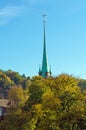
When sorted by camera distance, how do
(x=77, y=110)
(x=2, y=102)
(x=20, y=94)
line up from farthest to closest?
(x=20, y=94) → (x=2, y=102) → (x=77, y=110)

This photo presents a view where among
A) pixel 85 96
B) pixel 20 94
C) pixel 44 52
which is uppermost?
A: pixel 44 52

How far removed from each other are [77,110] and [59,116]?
2.76m

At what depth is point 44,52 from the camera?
136250mm

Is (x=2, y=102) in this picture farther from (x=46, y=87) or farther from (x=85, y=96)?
(x=85, y=96)

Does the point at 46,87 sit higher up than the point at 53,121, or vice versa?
the point at 46,87

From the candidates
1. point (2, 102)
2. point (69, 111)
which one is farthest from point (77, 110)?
point (2, 102)

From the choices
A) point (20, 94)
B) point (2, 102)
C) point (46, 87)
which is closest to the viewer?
point (46, 87)

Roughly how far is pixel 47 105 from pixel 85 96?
5.47 m

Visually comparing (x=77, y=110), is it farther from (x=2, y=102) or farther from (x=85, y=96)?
(x=2, y=102)

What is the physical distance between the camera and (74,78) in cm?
6888

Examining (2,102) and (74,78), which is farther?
(2,102)

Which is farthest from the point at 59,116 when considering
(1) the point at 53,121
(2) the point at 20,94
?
(2) the point at 20,94

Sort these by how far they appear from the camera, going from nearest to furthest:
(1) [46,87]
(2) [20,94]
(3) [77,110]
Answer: (3) [77,110], (1) [46,87], (2) [20,94]

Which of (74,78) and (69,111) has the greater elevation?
(74,78)
